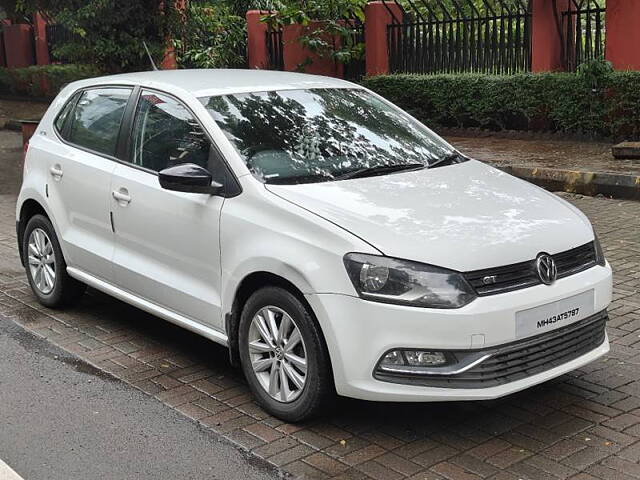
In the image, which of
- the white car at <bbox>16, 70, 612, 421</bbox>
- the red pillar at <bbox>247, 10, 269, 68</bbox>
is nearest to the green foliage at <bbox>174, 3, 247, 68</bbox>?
the red pillar at <bbox>247, 10, 269, 68</bbox>

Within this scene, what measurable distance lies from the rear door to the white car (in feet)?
0.05

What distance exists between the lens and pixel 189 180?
4.89 m

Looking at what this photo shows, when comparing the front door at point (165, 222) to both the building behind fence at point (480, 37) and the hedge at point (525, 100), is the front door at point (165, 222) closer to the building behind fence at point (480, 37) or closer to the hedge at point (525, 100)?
the hedge at point (525, 100)

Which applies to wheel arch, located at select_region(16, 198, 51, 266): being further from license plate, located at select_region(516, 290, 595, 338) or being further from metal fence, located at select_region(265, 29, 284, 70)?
metal fence, located at select_region(265, 29, 284, 70)

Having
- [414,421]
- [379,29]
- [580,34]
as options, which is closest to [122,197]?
[414,421]

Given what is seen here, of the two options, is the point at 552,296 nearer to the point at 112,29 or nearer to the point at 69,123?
the point at 69,123

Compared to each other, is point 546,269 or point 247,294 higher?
point 546,269

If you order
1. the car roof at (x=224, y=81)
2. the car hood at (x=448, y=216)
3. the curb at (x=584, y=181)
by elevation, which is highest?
the car roof at (x=224, y=81)

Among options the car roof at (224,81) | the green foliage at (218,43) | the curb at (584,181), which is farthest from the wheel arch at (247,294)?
the green foliage at (218,43)

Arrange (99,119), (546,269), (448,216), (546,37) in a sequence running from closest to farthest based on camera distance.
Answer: (546,269)
(448,216)
(99,119)
(546,37)

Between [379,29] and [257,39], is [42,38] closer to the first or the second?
[257,39]

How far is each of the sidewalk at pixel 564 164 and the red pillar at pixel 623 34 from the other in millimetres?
1199

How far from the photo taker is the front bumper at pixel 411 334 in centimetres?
407

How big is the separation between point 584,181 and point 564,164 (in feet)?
3.08
